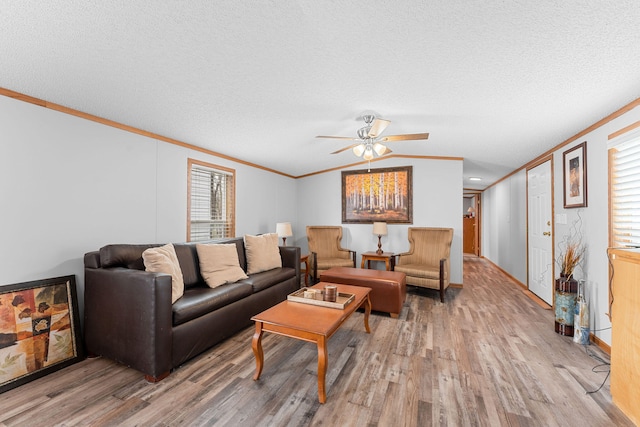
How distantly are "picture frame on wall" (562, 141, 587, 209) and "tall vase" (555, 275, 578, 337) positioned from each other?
838 mm

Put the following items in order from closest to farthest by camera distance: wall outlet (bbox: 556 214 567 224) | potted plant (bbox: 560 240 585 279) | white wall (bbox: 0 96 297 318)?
white wall (bbox: 0 96 297 318)
potted plant (bbox: 560 240 585 279)
wall outlet (bbox: 556 214 567 224)

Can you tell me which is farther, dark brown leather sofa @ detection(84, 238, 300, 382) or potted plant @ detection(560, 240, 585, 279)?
potted plant @ detection(560, 240, 585, 279)

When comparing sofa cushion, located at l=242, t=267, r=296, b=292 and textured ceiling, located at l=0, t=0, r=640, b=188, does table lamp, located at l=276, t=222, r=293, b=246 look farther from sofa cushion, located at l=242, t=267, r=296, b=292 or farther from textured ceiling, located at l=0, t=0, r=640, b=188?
textured ceiling, located at l=0, t=0, r=640, b=188

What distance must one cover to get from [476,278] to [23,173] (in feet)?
21.7

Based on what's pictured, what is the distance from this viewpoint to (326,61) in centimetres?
188

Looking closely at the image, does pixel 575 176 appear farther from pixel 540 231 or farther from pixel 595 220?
pixel 540 231

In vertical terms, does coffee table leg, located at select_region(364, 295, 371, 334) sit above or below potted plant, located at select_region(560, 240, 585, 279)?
below

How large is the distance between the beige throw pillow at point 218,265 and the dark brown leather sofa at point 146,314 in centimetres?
13

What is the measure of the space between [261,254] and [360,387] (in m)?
2.18

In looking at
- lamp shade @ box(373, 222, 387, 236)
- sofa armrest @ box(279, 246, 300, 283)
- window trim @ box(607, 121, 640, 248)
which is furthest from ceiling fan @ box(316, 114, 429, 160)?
lamp shade @ box(373, 222, 387, 236)

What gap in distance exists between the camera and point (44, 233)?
2.20 m

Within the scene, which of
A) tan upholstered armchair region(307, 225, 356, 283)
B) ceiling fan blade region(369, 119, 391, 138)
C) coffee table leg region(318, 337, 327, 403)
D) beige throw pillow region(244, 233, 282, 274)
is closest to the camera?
coffee table leg region(318, 337, 327, 403)

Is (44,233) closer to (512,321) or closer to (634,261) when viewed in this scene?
(634,261)

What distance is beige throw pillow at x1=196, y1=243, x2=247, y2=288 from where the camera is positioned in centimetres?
288
